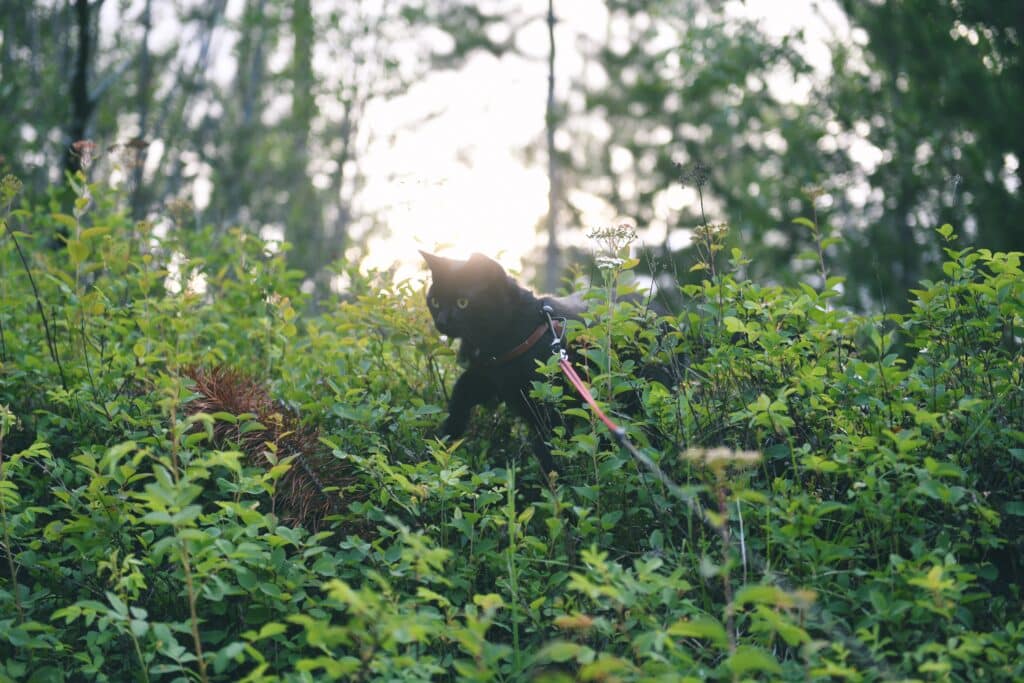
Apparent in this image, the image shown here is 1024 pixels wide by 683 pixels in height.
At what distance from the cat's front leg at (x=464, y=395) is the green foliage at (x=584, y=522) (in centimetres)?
17

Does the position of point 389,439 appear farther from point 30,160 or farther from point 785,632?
point 30,160

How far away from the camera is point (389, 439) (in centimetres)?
365

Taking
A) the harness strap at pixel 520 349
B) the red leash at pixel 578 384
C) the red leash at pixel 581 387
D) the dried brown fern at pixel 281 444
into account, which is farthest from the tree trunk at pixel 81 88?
the red leash at pixel 581 387

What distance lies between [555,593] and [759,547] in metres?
0.76

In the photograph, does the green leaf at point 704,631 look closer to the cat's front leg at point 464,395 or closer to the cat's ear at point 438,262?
the cat's front leg at point 464,395

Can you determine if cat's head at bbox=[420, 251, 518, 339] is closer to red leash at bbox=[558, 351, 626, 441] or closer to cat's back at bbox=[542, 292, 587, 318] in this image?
cat's back at bbox=[542, 292, 587, 318]

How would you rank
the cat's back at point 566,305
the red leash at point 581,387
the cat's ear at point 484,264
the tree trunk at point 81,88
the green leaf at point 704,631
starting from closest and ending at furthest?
the green leaf at point 704,631 < the red leash at point 581,387 < the cat's ear at point 484,264 < the cat's back at point 566,305 < the tree trunk at point 81,88

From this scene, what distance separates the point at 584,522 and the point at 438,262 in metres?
1.93

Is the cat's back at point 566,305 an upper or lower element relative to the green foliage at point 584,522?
upper

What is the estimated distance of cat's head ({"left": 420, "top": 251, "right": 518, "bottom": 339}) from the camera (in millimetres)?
4098

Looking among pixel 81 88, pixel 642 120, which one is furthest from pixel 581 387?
pixel 642 120

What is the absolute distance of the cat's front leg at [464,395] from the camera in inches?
162

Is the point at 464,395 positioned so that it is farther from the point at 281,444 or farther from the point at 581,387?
the point at 581,387

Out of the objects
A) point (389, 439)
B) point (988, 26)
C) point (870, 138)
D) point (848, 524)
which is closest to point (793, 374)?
point (848, 524)
